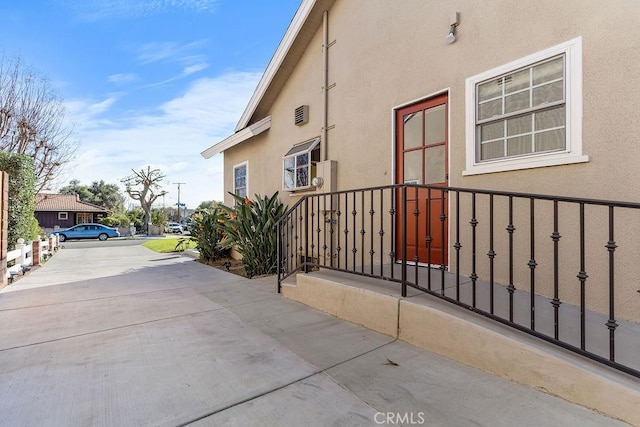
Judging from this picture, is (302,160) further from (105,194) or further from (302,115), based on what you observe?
(105,194)

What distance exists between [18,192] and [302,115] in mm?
7612

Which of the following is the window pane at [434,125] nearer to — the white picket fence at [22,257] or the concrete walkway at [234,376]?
the concrete walkway at [234,376]

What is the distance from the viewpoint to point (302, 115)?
678 centimetres

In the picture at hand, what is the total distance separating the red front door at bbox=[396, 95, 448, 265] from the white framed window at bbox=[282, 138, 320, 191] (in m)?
2.10

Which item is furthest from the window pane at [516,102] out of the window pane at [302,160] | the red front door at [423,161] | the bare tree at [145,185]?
the bare tree at [145,185]

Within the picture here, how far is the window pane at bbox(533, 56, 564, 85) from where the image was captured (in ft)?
10.5

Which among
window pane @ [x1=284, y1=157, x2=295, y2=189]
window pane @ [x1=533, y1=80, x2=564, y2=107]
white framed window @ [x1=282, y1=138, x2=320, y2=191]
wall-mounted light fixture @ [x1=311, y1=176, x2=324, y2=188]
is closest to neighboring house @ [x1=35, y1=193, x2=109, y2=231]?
window pane @ [x1=284, y1=157, x2=295, y2=189]

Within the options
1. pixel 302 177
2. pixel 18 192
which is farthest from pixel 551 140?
pixel 18 192

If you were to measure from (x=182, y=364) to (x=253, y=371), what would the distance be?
61cm

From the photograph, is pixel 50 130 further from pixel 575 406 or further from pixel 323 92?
pixel 575 406

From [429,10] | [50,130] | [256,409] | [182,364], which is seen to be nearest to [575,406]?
[256,409]

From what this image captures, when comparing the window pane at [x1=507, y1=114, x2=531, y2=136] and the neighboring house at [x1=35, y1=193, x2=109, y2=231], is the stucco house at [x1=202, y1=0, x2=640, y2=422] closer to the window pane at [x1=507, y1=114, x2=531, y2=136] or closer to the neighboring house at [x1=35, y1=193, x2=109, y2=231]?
the window pane at [x1=507, y1=114, x2=531, y2=136]

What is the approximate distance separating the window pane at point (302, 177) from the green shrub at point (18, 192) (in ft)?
23.8

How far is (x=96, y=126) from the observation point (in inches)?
570
